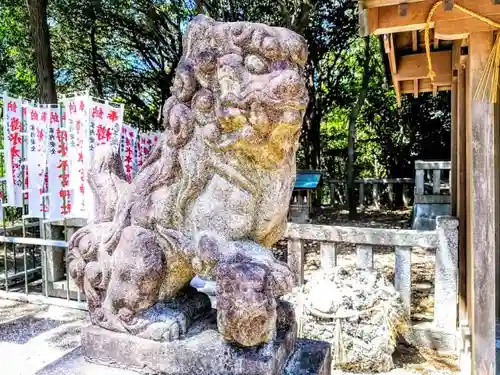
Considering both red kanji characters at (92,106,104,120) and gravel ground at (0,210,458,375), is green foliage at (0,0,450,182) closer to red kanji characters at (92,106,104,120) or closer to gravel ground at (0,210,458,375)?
red kanji characters at (92,106,104,120)

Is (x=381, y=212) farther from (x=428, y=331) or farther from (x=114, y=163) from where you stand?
(x=114, y=163)

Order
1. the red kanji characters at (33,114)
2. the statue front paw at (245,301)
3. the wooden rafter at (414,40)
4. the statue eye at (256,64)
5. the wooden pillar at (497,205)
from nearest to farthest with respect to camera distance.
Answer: the statue front paw at (245,301)
the statue eye at (256,64)
the wooden rafter at (414,40)
the wooden pillar at (497,205)
the red kanji characters at (33,114)

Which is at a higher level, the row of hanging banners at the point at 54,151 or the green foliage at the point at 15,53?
Answer: the green foliage at the point at 15,53

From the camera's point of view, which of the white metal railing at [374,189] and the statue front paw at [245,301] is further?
the white metal railing at [374,189]

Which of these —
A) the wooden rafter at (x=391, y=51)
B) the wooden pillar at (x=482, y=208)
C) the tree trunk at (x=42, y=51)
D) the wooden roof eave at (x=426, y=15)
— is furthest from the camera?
the tree trunk at (x=42, y=51)

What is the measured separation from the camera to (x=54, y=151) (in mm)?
5031

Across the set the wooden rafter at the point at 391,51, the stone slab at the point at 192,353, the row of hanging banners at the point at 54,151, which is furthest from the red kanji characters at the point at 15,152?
the wooden rafter at the point at 391,51

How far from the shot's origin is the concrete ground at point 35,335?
12.9 feet

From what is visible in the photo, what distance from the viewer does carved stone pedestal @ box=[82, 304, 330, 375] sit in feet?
5.80

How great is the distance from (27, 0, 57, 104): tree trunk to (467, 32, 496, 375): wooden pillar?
19.9 feet

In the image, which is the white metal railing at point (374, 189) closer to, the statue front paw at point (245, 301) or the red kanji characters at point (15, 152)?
the red kanji characters at point (15, 152)

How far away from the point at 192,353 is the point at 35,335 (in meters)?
3.47

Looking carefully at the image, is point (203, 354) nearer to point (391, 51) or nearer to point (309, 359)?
point (309, 359)

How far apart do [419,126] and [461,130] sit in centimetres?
1105
